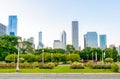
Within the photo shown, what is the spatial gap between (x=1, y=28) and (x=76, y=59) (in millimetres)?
105831

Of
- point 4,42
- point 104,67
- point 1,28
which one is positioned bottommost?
point 104,67

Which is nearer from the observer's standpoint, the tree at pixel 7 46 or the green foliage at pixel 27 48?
the tree at pixel 7 46

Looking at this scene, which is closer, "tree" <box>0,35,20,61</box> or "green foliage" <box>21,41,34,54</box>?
"tree" <box>0,35,20,61</box>

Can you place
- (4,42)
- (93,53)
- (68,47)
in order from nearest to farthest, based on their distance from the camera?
(4,42), (93,53), (68,47)

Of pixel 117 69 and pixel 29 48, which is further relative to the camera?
pixel 29 48

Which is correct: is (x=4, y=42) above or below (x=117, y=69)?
above

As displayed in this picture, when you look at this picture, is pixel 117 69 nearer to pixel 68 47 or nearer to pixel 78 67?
pixel 78 67

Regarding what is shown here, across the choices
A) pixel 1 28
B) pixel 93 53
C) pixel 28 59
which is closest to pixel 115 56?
pixel 93 53

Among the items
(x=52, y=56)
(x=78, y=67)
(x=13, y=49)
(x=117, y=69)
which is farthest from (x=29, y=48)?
(x=117, y=69)

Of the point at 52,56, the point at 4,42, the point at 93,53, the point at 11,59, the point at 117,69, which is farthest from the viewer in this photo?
the point at 93,53

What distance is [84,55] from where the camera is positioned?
123875 millimetres

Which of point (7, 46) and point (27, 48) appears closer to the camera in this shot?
point (7, 46)

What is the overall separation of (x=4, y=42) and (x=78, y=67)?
2073 inches

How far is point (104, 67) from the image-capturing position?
44281mm
